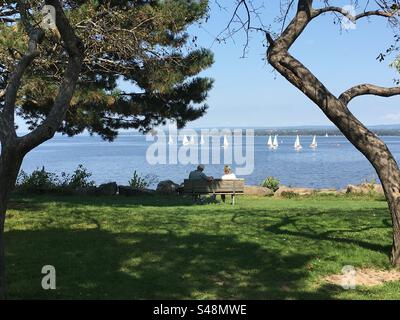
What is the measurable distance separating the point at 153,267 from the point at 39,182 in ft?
46.5

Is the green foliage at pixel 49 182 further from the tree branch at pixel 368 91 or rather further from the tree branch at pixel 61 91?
the tree branch at pixel 61 91

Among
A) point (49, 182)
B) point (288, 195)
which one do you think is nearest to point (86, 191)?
point (49, 182)

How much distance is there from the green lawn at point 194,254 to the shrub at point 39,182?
7324 mm

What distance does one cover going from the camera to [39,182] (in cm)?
2008

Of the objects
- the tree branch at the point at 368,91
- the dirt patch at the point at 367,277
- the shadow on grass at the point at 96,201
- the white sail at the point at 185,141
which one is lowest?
the dirt patch at the point at 367,277

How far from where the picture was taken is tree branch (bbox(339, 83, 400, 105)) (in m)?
7.82

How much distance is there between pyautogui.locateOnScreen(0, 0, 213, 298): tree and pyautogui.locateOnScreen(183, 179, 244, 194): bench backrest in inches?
80.2

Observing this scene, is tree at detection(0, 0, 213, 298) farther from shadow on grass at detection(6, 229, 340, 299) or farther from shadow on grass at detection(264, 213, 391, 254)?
shadow on grass at detection(264, 213, 391, 254)

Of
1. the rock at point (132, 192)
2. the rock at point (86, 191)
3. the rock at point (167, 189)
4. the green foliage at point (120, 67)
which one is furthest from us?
the rock at point (167, 189)

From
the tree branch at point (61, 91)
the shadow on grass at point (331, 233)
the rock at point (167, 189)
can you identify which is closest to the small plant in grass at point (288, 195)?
the rock at point (167, 189)

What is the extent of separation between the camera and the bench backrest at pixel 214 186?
16531mm
